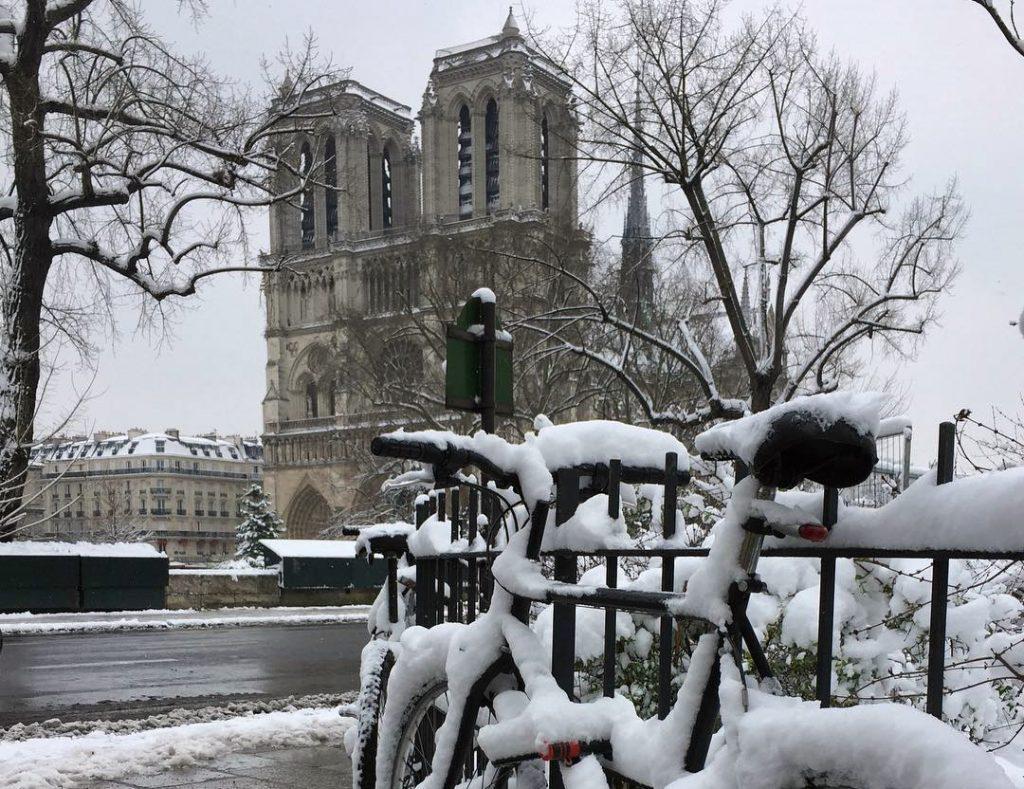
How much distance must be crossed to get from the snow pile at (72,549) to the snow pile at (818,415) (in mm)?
17813

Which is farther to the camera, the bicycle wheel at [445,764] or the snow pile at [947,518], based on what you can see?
the bicycle wheel at [445,764]

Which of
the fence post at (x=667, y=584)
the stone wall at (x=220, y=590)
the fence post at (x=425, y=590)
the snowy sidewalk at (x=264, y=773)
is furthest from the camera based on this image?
the stone wall at (x=220, y=590)

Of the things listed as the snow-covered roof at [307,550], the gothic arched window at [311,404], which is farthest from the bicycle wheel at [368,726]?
the gothic arched window at [311,404]

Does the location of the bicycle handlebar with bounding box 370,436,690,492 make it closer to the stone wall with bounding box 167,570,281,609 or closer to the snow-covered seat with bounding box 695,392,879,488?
the snow-covered seat with bounding box 695,392,879,488

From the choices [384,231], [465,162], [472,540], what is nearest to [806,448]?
[472,540]

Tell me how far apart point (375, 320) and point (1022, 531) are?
2706 centimetres

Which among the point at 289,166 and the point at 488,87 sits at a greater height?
the point at 488,87

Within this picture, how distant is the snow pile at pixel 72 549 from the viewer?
17.5 m

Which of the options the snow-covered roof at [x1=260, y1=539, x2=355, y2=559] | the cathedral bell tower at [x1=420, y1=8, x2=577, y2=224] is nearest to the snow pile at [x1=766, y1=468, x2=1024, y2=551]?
the snow-covered roof at [x1=260, y1=539, x2=355, y2=559]

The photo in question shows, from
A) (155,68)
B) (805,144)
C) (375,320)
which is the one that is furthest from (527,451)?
(375,320)

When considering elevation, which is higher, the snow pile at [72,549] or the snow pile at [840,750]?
the snow pile at [840,750]

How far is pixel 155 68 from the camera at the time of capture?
53.6 ft

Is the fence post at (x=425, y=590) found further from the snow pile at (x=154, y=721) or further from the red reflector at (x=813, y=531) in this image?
the snow pile at (x=154, y=721)

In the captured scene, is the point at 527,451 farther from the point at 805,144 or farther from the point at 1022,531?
the point at 805,144
